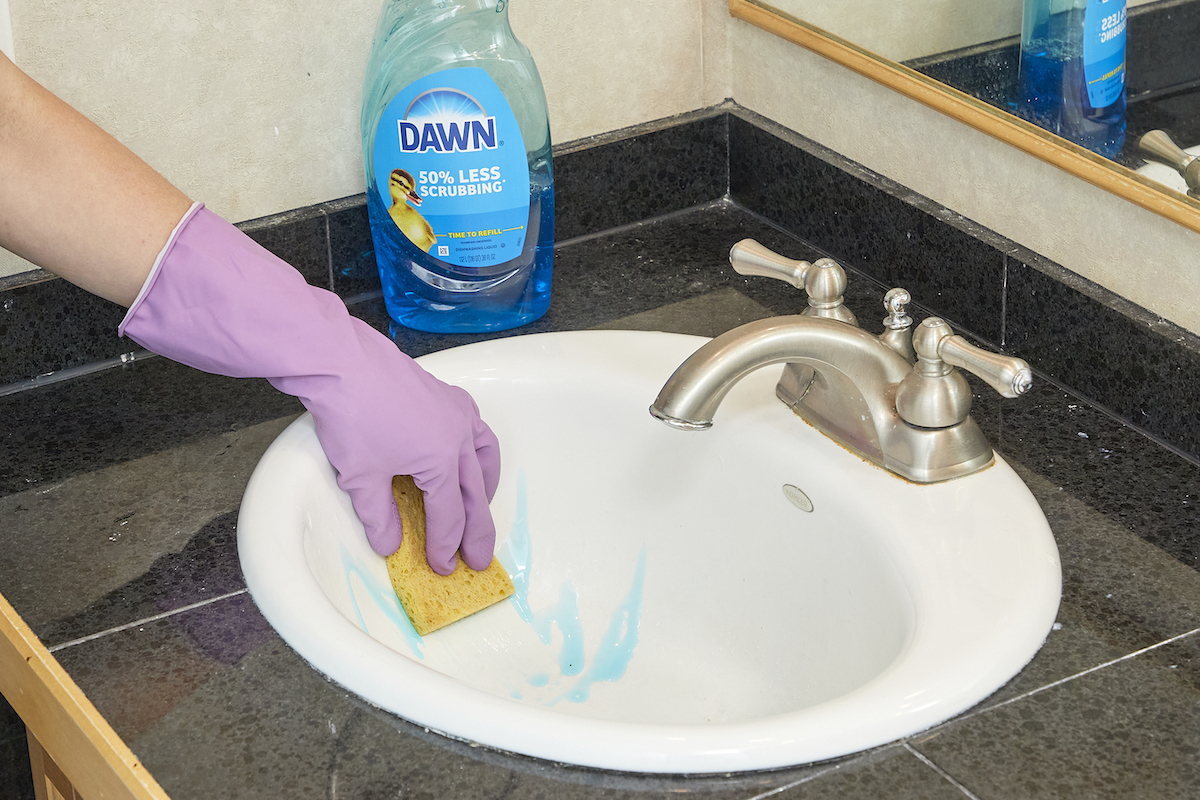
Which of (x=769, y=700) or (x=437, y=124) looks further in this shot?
(x=437, y=124)

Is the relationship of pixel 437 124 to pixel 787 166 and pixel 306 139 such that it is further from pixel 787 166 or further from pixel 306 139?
pixel 787 166

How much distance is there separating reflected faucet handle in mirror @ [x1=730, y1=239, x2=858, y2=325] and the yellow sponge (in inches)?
11.7

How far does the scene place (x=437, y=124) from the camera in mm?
1049

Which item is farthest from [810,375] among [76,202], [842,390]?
[76,202]

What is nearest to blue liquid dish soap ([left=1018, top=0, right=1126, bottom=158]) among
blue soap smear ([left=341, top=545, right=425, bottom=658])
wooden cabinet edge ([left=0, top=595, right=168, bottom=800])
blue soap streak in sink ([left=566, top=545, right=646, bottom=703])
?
blue soap streak in sink ([left=566, top=545, right=646, bottom=703])

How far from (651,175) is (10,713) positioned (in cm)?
77

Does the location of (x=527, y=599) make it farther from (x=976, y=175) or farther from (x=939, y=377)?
(x=976, y=175)

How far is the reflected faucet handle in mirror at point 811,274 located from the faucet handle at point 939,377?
0.22ft

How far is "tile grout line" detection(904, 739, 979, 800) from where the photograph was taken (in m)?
0.64

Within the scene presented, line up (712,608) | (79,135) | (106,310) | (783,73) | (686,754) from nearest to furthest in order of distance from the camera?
(686,754)
(79,135)
(712,608)
(106,310)
(783,73)

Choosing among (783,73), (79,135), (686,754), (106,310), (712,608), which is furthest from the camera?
(783,73)

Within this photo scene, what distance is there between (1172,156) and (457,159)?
0.55 metres

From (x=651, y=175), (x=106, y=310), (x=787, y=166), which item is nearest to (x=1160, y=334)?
(x=787, y=166)

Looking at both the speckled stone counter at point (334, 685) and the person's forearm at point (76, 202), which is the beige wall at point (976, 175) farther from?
the person's forearm at point (76, 202)
